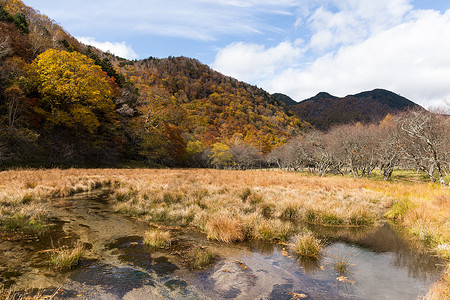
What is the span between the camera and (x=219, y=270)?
232 inches

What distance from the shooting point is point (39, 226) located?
8258 millimetres

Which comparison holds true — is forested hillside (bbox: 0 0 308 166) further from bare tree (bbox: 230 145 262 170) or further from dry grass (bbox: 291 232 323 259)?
dry grass (bbox: 291 232 323 259)

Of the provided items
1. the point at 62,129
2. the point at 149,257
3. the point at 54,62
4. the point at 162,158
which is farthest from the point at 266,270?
the point at 162,158

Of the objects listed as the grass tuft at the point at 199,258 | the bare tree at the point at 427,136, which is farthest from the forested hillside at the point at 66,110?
the bare tree at the point at 427,136

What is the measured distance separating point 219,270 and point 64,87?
34.1m

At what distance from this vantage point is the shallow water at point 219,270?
489 cm

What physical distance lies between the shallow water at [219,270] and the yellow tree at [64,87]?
1130 inches

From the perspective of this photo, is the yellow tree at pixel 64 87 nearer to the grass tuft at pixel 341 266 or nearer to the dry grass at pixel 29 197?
the dry grass at pixel 29 197

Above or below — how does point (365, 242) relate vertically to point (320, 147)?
below

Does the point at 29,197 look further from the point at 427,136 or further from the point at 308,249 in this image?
the point at 427,136

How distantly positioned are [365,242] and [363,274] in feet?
10.3

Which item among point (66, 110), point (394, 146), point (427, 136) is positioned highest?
point (427, 136)

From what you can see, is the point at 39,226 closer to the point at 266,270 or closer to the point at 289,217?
the point at 266,270

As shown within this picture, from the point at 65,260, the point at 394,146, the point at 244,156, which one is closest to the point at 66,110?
the point at 65,260
